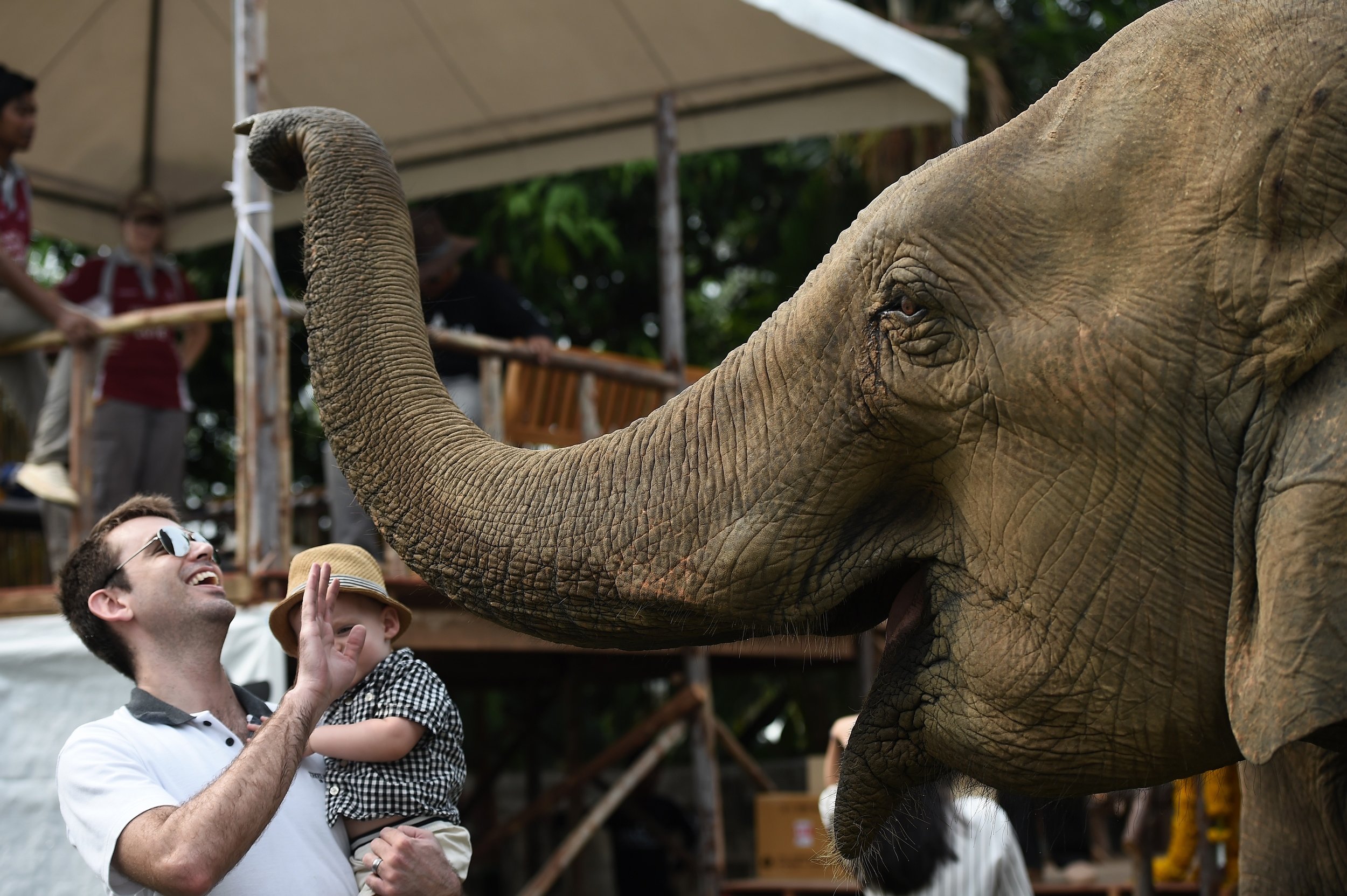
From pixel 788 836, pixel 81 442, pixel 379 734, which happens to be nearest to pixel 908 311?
pixel 379 734

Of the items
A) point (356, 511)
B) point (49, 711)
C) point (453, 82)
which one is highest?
point (453, 82)

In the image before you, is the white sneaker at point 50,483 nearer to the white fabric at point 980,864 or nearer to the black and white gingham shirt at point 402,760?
the black and white gingham shirt at point 402,760

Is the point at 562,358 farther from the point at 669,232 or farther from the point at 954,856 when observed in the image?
the point at 954,856

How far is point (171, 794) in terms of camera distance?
111 inches

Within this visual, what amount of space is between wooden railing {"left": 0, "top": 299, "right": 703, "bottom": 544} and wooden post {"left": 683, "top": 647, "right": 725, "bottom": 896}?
1.52 metres

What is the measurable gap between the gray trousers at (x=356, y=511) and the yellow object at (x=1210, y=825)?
355 cm

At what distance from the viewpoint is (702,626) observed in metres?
2.15

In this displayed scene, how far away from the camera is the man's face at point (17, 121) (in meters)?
6.61

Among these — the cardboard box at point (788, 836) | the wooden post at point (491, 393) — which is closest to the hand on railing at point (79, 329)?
the wooden post at point (491, 393)

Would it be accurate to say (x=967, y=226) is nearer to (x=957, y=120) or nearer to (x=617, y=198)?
(x=957, y=120)

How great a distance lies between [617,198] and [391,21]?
6602mm

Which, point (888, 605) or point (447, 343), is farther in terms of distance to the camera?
point (447, 343)

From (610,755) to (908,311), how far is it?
6.71m

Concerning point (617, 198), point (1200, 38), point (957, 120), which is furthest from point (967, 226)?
point (617, 198)
